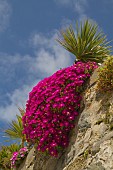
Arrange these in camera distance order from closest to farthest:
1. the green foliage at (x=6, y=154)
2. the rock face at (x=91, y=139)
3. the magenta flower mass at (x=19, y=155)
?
the rock face at (x=91, y=139), the magenta flower mass at (x=19, y=155), the green foliage at (x=6, y=154)

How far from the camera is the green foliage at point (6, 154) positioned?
49.1 feet

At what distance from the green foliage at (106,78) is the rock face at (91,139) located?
176 millimetres

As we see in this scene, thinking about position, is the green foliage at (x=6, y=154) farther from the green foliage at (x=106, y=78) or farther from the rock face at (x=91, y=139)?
the green foliage at (x=106, y=78)

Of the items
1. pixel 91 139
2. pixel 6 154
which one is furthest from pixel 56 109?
pixel 6 154

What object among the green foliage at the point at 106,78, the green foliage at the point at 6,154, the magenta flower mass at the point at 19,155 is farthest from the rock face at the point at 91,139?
the green foliage at the point at 6,154

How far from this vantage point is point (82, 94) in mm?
10477

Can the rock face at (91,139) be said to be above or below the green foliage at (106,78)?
below

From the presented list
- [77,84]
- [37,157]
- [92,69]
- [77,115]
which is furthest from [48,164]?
[92,69]

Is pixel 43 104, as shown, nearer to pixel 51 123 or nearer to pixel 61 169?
pixel 51 123

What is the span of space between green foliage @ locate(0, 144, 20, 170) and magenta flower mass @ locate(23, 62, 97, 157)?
438 centimetres

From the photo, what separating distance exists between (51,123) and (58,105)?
587 mm

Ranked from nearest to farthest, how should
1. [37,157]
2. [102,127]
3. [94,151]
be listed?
[94,151] < [102,127] < [37,157]

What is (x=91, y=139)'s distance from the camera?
8781 mm

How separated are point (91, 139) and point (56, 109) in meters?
1.79
